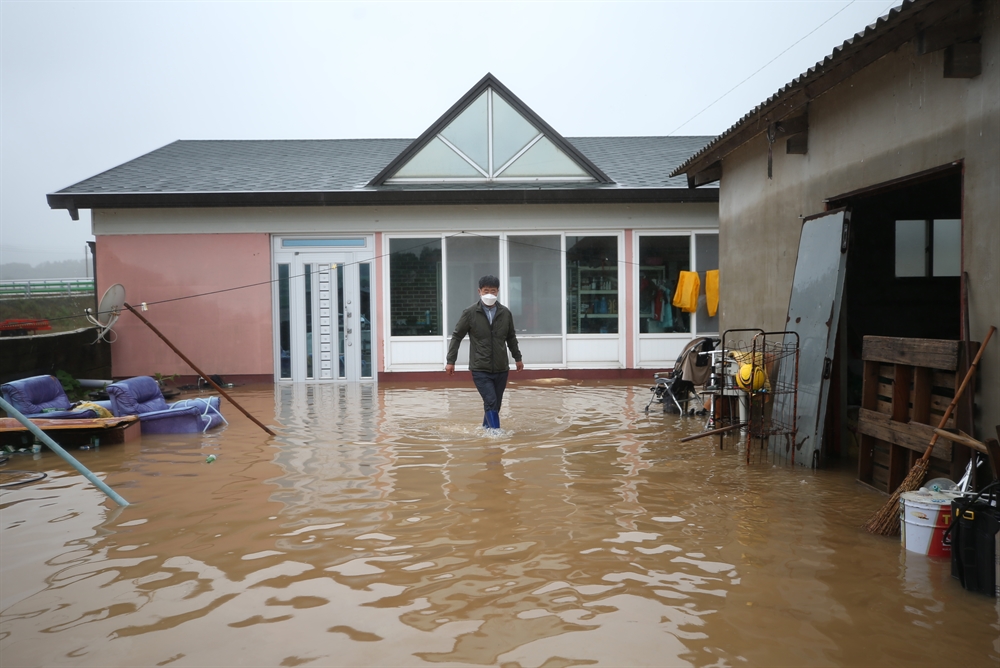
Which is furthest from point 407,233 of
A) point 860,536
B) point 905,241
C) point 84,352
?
point 860,536

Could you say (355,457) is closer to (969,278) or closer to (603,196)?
(969,278)

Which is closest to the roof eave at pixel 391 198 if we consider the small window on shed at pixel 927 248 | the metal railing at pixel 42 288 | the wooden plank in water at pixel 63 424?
the small window on shed at pixel 927 248

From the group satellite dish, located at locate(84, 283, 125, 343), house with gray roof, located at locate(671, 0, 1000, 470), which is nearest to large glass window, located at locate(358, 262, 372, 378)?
satellite dish, located at locate(84, 283, 125, 343)

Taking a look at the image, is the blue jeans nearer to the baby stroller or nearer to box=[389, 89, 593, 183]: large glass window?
the baby stroller

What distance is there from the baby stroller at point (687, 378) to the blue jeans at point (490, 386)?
2.48 metres

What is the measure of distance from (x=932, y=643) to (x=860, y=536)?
1.64 metres

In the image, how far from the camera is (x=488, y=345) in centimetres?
908

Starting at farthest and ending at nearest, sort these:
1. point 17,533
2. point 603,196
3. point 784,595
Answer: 1. point 603,196
2. point 17,533
3. point 784,595

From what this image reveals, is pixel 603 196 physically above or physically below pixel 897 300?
above

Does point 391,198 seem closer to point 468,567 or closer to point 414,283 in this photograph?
point 414,283

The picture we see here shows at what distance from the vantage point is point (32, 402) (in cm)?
916

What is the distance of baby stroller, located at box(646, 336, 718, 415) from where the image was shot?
1015 cm

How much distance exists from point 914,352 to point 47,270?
109ft

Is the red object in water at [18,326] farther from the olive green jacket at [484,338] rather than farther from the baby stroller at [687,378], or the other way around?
the baby stroller at [687,378]
